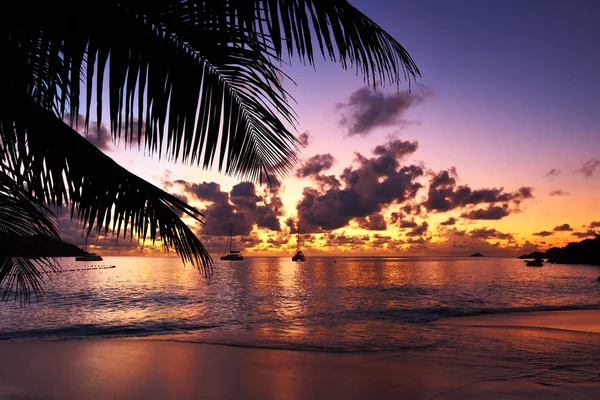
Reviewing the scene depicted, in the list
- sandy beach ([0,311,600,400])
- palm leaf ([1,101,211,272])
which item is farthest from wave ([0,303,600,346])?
palm leaf ([1,101,211,272])

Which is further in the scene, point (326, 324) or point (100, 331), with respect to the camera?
point (326, 324)

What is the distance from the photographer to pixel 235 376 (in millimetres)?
9422

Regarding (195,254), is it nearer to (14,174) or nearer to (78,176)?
(78,176)

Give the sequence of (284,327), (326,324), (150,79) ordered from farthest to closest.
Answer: (326,324), (284,327), (150,79)

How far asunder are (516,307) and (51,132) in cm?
2871

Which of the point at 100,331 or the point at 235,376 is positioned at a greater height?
the point at 235,376

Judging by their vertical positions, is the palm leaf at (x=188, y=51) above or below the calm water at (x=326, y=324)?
above

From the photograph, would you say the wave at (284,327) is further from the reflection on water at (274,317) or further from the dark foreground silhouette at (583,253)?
the dark foreground silhouette at (583,253)

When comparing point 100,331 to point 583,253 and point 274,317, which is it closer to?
point 274,317

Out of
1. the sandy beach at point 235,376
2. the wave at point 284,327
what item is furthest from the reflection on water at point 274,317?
the sandy beach at point 235,376

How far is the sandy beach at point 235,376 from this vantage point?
26.2 feet

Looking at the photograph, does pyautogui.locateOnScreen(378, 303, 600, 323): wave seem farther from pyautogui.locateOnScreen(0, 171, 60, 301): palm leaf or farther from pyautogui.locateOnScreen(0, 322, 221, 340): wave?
pyautogui.locateOnScreen(0, 171, 60, 301): palm leaf

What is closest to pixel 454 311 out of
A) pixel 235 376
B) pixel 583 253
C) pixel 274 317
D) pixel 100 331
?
pixel 274 317

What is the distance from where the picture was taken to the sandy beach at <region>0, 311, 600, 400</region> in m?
7.98
